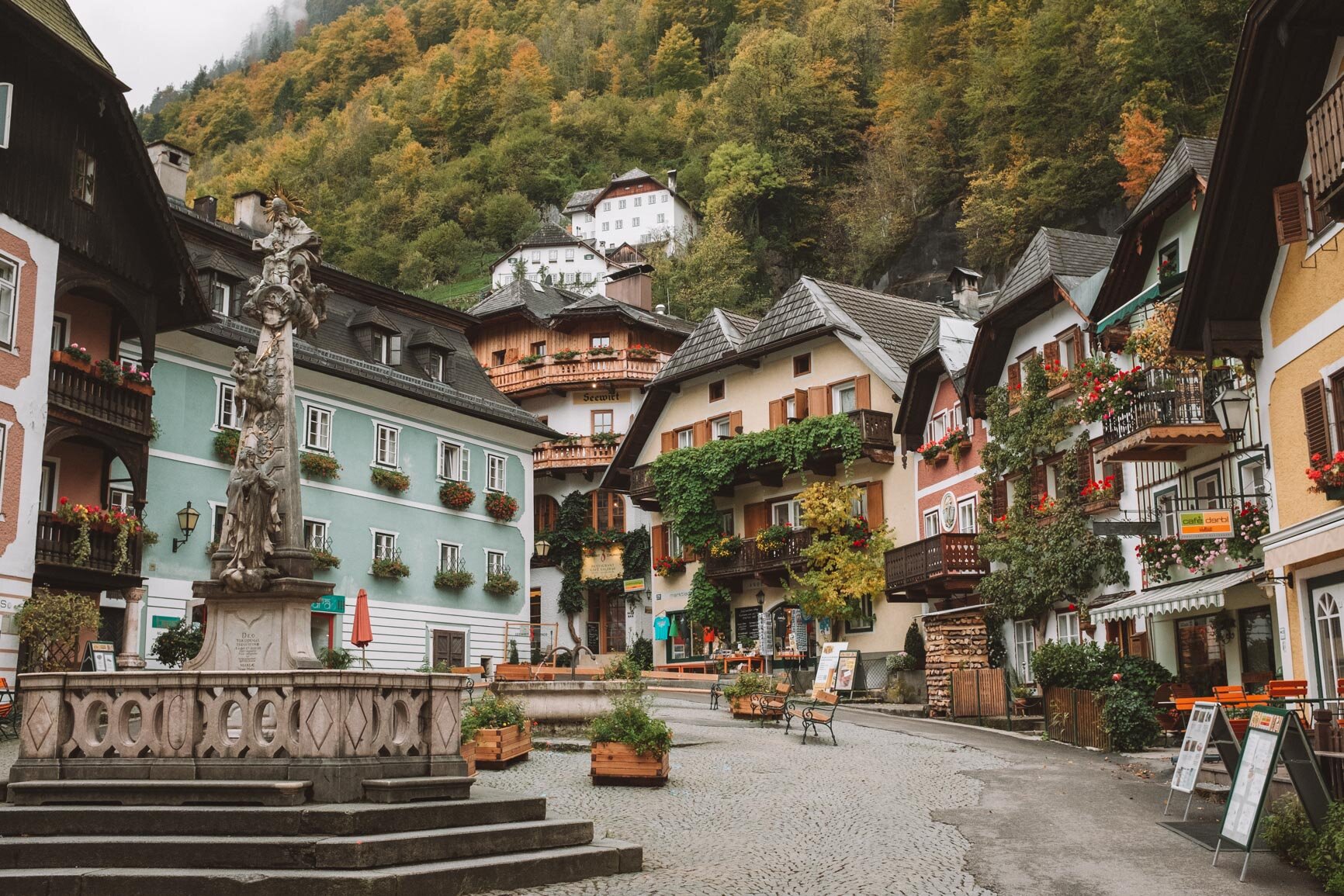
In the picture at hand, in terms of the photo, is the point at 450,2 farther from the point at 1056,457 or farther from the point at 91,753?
the point at 91,753

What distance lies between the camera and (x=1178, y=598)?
22.3 meters

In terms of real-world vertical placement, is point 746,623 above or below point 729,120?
below

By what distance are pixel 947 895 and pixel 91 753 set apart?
22.6 feet

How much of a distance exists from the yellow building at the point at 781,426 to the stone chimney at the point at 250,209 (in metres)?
13.8

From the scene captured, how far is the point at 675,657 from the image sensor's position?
1773 inches

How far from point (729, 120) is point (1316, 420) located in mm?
77758

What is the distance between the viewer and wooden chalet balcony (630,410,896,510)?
127ft

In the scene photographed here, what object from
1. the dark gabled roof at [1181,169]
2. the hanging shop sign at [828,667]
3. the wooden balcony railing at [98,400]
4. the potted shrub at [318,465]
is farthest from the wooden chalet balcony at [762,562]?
the wooden balcony railing at [98,400]

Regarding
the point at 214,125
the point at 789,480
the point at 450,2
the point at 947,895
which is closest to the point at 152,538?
the point at 789,480

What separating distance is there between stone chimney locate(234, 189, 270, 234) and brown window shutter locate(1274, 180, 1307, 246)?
3304 cm

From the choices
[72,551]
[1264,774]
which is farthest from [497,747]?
[72,551]

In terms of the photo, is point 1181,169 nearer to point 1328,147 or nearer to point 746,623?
point 1328,147

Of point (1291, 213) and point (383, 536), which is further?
point (383, 536)

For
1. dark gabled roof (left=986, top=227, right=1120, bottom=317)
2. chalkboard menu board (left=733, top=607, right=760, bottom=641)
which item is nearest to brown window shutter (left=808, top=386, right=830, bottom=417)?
chalkboard menu board (left=733, top=607, right=760, bottom=641)
